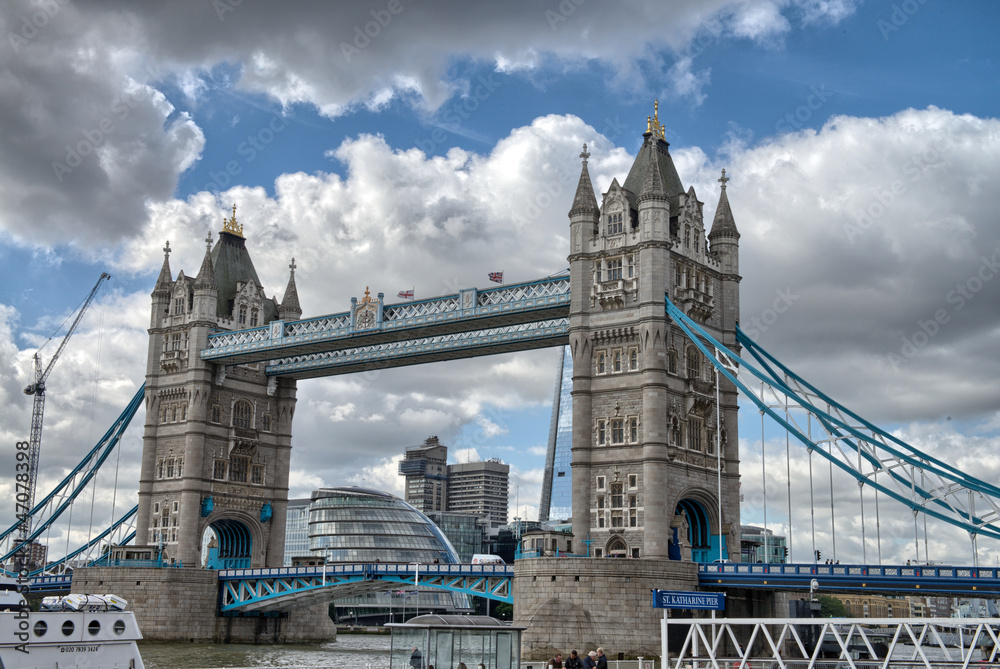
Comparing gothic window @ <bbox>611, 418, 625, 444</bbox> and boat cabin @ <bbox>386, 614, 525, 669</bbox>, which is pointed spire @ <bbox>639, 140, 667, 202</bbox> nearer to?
gothic window @ <bbox>611, 418, 625, 444</bbox>

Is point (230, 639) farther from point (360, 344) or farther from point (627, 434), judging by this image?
point (627, 434)

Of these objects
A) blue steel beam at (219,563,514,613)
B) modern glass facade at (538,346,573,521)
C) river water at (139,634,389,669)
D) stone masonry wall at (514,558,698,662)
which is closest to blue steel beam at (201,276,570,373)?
blue steel beam at (219,563,514,613)

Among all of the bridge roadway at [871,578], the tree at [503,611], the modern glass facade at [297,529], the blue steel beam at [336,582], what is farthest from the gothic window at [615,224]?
the modern glass facade at [297,529]

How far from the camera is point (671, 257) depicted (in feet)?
210

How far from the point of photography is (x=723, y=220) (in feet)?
227

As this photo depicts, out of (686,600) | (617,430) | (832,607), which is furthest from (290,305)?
(832,607)

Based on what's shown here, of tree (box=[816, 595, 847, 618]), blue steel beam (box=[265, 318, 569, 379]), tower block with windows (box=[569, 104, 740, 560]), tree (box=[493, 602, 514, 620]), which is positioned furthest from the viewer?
tree (box=[816, 595, 847, 618])

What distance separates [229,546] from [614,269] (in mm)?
43375

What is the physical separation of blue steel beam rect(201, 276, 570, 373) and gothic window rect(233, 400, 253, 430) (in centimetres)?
387

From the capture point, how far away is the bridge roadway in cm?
5219

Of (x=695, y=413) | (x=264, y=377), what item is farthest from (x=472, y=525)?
(x=695, y=413)

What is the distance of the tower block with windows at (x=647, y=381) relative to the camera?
6103cm

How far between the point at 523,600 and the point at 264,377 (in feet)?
126

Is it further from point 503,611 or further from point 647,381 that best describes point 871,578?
point 503,611
